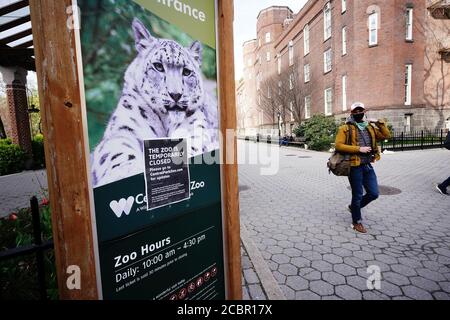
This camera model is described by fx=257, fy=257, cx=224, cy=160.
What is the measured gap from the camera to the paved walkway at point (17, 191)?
266 inches

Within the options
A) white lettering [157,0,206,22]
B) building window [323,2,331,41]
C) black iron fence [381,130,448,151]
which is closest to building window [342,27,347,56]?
building window [323,2,331,41]

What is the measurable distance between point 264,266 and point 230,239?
1621mm

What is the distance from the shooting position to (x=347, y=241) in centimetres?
402

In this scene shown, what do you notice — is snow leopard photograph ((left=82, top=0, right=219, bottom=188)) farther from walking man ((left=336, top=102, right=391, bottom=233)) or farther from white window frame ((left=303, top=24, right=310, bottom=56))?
white window frame ((left=303, top=24, right=310, bottom=56))

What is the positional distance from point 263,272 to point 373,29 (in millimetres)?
23753

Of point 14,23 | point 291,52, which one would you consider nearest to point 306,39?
point 291,52

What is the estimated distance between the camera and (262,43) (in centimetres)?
4816

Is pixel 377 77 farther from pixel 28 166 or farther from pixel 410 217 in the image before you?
pixel 28 166

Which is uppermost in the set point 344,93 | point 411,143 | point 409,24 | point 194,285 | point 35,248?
point 409,24

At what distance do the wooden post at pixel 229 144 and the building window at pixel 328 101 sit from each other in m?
25.3

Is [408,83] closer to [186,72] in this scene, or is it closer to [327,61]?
[327,61]

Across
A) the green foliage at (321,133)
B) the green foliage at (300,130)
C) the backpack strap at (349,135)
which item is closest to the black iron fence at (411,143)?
the green foliage at (321,133)

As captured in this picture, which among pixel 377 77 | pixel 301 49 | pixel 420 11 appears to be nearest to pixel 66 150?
pixel 377 77
